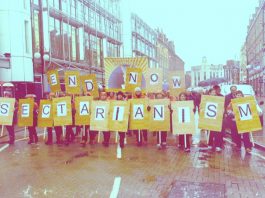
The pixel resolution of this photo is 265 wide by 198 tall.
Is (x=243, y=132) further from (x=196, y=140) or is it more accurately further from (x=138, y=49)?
(x=138, y=49)

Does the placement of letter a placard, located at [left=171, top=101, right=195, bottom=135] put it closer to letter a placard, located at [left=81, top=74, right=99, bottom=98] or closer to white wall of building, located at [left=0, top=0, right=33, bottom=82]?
letter a placard, located at [left=81, top=74, right=99, bottom=98]

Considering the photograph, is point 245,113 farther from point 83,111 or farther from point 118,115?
point 83,111

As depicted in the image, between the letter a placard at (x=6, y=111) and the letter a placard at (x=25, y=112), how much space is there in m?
0.27

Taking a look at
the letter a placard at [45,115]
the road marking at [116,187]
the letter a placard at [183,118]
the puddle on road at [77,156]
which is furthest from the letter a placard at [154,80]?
the road marking at [116,187]

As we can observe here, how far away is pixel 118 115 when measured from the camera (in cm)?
1182

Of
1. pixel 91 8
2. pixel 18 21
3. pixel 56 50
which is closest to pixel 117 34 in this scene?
pixel 91 8

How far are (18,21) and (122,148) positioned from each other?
17292 millimetres

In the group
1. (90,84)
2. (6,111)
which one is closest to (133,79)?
(90,84)

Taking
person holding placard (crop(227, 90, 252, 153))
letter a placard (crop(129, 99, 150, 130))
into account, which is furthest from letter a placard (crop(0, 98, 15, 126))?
person holding placard (crop(227, 90, 252, 153))

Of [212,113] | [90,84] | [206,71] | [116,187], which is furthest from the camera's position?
[206,71]

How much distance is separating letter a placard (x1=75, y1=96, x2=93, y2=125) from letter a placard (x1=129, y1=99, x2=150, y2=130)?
1.47 metres

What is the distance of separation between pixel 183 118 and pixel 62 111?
13.1 ft

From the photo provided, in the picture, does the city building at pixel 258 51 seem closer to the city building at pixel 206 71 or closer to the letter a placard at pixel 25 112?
the letter a placard at pixel 25 112

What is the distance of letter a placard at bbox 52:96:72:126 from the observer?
488 inches
